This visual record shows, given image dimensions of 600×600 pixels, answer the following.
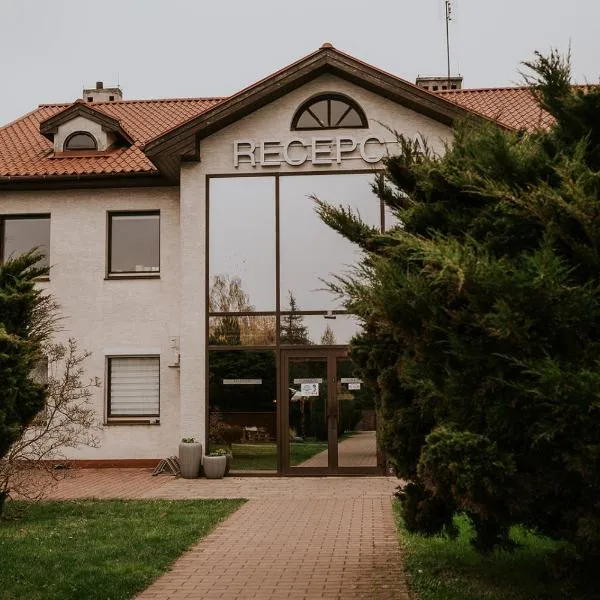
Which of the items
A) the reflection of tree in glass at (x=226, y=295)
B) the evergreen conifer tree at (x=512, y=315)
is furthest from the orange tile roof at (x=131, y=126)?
the evergreen conifer tree at (x=512, y=315)

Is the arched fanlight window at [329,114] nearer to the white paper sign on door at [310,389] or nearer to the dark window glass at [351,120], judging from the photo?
the dark window glass at [351,120]

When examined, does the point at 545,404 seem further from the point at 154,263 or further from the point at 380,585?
the point at 154,263

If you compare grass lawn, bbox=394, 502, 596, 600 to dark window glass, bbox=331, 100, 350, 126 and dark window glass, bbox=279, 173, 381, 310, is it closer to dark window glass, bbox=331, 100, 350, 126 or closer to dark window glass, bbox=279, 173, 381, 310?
dark window glass, bbox=279, 173, 381, 310

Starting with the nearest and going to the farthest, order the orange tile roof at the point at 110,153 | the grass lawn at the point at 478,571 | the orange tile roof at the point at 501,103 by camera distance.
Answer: the grass lawn at the point at 478,571, the orange tile roof at the point at 110,153, the orange tile roof at the point at 501,103

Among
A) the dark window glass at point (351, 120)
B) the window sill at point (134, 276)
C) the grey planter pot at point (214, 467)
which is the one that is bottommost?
the grey planter pot at point (214, 467)

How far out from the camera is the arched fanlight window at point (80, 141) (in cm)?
1984

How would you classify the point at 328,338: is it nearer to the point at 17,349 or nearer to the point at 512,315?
the point at 17,349

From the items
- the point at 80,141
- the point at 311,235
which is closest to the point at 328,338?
the point at 311,235

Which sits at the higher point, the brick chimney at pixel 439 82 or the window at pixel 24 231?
the brick chimney at pixel 439 82

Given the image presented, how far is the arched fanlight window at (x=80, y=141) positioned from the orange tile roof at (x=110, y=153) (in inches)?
19.0

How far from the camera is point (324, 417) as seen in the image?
53.8 ft

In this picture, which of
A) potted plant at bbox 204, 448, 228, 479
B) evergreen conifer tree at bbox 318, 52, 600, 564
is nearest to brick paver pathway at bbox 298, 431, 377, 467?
potted plant at bbox 204, 448, 228, 479

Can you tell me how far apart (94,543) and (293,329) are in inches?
316

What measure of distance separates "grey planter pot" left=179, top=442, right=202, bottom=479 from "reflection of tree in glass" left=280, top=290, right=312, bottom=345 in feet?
9.12
